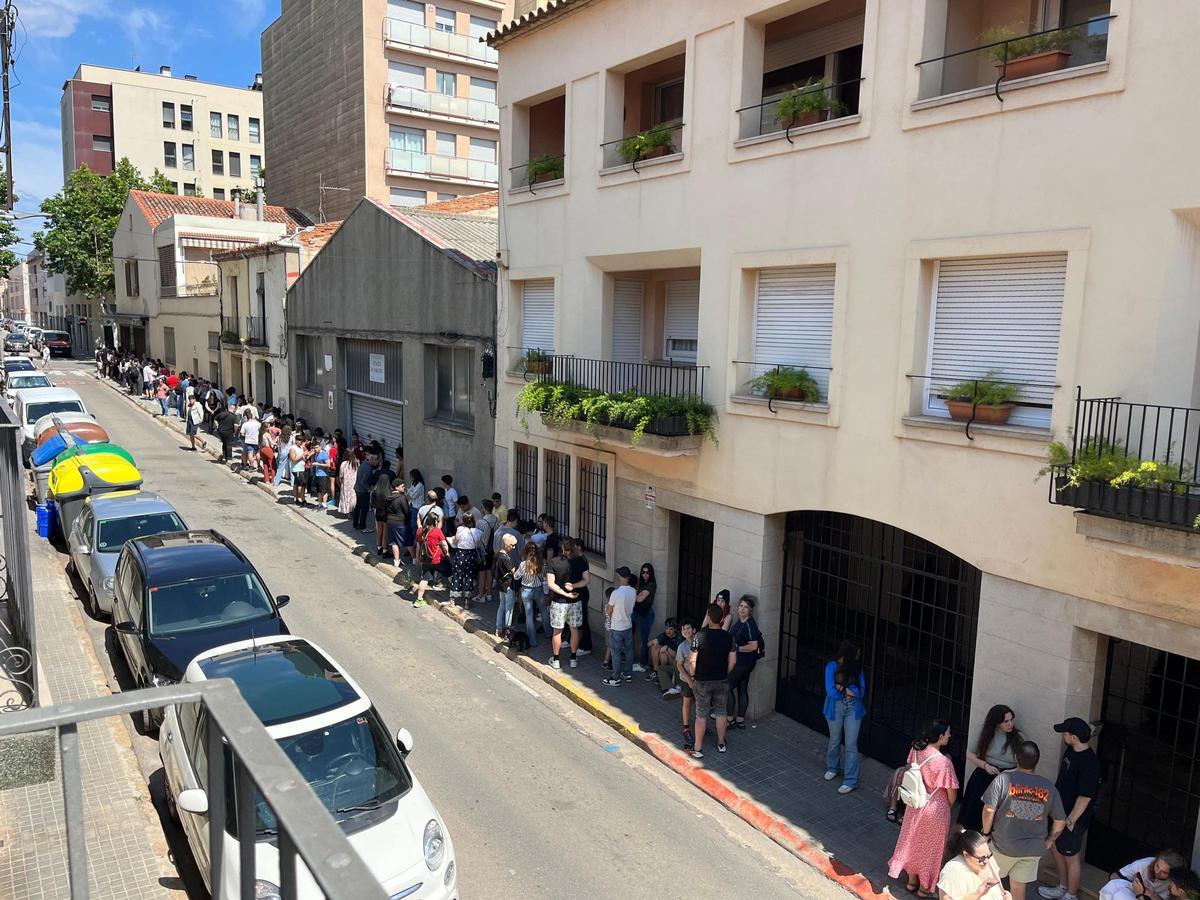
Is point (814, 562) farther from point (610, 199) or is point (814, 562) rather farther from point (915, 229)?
point (610, 199)

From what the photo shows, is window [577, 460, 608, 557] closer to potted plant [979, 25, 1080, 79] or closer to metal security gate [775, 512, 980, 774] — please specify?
metal security gate [775, 512, 980, 774]

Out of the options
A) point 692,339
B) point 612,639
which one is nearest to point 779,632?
point 612,639

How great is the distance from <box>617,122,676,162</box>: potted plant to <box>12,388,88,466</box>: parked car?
17816mm

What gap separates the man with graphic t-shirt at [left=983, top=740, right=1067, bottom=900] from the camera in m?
7.48

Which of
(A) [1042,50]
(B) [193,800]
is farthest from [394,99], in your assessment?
(B) [193,800]

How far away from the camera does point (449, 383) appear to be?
19141mm

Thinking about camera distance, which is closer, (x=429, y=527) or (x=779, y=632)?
(x=779, y=632)

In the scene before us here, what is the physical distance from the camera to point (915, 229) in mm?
9164

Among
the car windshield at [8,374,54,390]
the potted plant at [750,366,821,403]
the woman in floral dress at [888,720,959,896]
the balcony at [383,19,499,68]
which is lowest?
the woman in floral dress at [888,720,959,896]

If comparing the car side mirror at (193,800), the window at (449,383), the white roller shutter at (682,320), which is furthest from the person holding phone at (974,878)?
the window at (449,383)

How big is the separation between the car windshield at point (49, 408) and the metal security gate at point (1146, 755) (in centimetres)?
2471

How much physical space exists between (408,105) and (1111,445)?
114 feet

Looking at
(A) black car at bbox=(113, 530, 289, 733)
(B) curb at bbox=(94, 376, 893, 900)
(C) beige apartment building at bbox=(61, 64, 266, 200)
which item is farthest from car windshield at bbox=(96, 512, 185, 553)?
(C) beige apartment building at bbox=(61, 64, 266, 200)

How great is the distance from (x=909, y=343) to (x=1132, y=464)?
2763 millimetres
